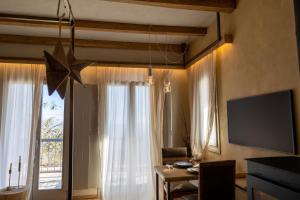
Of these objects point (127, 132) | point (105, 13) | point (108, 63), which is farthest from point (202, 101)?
point (105, 13)

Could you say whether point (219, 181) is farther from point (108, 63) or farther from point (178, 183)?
point (108, 63)

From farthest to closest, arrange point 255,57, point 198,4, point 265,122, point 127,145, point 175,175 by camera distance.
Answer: point 127,145
point 198,4
point 175,175
point 255,57
point 265,122

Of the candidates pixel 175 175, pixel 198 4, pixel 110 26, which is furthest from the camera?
pixel 110 26

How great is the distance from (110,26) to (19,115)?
2200 mm

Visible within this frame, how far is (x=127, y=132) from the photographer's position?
4.14 metres

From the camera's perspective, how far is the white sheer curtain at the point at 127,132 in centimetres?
401

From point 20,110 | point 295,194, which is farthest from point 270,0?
point 20,110

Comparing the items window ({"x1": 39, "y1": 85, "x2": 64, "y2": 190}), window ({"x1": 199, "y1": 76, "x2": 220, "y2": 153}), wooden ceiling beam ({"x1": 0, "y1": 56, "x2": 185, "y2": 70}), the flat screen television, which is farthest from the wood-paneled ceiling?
the flat screen television

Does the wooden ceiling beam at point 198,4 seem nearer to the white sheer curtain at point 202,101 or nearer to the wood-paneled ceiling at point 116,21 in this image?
the wood-paneled ceiling at point 116,21

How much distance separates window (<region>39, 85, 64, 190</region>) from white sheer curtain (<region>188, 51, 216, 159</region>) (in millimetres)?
2350

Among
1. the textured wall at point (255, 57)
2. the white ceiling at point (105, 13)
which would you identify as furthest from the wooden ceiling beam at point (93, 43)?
the textured wall at point (255, 57)

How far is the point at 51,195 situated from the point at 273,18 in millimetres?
4089

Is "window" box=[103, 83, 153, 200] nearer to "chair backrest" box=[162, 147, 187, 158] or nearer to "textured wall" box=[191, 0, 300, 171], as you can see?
"chair backrest" box=[162, 147, 187, 158]

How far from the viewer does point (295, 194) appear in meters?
1.04
